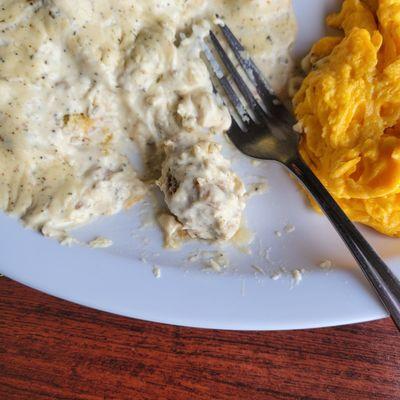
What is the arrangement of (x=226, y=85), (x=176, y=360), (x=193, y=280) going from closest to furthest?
1. (x=193, y=280)
2. (x=176, y=360)
3. (x=226, y=85)

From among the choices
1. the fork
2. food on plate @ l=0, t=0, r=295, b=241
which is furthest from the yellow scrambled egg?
food on plate @ l=0, t=0, r=295, b=241

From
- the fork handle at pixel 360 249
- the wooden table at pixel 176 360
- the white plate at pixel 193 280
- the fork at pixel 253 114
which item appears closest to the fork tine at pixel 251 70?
the fork at pixel 253 114

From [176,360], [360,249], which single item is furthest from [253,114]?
[176,360]

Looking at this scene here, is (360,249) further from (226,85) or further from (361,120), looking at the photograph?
(226,85)

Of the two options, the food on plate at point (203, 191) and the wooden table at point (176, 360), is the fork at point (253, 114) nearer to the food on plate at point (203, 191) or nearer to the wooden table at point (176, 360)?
the food on plate at point (203, 191)

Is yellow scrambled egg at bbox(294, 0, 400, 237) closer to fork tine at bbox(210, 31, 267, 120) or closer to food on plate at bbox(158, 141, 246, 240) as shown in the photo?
fork tine at bbox(210, 31, 267, 120)

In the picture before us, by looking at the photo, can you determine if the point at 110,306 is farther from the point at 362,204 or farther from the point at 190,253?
the point at 362,204
